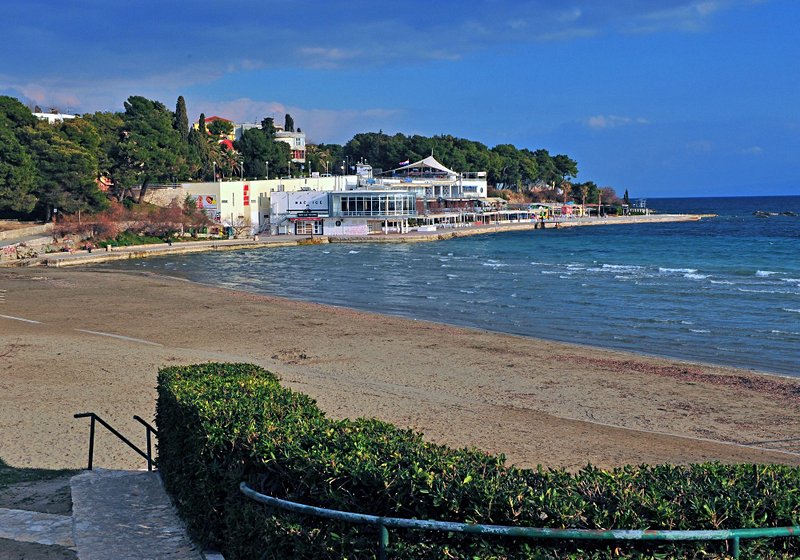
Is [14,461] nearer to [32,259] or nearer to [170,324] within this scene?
[170,324]

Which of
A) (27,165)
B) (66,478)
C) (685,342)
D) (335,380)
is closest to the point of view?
(66,478)

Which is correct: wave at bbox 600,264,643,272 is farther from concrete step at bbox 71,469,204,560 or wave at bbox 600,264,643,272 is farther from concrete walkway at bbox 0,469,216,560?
concrete walkway at bbox 0,469,216,560

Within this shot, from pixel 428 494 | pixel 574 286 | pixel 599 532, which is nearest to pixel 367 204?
pixel 574 286

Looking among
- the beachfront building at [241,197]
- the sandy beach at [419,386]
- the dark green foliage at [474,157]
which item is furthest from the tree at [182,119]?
the sandy beach at [419,386]

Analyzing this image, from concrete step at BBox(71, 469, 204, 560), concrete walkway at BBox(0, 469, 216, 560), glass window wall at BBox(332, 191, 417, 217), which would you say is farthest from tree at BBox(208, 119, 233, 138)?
concrete walkway at BBox(0, 469, 216, 560)

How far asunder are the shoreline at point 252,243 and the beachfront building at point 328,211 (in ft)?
9.48

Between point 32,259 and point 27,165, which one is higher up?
point 27,165

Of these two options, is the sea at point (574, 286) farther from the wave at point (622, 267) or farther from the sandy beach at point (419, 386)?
the sandy beach at point (419, 386)

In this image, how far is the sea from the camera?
28.8m

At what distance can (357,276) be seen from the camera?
5228 cm

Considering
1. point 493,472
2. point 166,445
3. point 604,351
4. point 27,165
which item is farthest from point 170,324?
point 27,165

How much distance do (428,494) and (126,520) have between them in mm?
4616

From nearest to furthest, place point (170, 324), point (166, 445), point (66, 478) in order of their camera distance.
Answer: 1. point (166, 445)
2. point (66, 478)
3. point (170, 324)

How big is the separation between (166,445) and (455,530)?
5238mm
